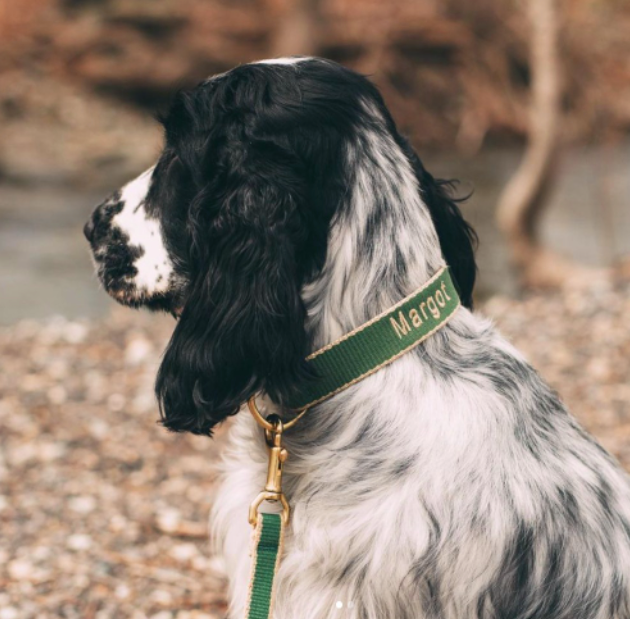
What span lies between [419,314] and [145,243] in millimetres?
665

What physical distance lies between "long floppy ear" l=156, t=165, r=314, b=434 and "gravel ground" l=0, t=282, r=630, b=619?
1415 mm

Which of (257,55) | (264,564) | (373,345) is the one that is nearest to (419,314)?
(373,345)

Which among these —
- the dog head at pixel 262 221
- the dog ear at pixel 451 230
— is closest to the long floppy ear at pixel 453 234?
the dog ear at pixel 451 230

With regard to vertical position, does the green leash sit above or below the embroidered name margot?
below

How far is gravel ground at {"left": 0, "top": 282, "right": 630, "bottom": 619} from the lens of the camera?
3.50 m

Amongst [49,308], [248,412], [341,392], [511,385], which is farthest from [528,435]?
[49,308]

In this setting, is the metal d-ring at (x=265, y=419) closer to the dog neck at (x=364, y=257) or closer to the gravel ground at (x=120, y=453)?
the dog neck at (x=364, y=257)

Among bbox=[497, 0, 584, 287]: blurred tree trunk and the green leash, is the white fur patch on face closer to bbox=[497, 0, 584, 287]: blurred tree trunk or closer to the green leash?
the green leash

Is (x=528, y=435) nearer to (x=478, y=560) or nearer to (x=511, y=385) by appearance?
(x=511, y=385)

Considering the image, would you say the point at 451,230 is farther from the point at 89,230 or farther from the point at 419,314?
the point at 89,230

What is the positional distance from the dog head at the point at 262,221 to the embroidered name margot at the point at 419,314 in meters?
0.07

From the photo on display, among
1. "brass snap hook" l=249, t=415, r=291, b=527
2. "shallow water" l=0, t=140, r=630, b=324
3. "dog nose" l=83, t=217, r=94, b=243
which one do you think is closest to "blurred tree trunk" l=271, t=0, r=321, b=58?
"shallow water" l=0, t=140, r=630, b=324

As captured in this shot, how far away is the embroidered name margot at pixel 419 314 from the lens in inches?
84.7

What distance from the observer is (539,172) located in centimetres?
818
